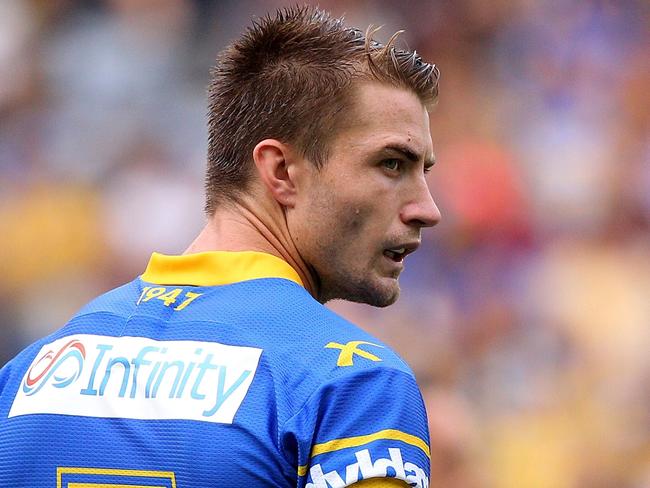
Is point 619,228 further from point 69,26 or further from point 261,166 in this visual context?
point 261,166

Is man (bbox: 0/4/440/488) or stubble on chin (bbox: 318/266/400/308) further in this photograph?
stubble on chin (bbox: 318/266/400/308)

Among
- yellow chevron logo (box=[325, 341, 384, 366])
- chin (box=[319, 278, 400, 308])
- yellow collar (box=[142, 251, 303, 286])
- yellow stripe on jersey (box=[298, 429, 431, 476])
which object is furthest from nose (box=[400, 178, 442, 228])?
yellow stripe on jersey (box=[298, 429, 431, 476])

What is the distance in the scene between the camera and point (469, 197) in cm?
679

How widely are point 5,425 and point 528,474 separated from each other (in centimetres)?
435

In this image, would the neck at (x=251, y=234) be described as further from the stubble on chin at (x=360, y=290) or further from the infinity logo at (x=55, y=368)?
the infinity logo at (x=55, y=368)

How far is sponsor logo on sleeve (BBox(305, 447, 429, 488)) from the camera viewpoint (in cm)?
183

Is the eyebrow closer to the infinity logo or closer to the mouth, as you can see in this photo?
the mouth

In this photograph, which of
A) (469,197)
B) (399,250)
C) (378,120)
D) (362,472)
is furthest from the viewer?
(469,197)

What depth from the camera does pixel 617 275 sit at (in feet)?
21.6

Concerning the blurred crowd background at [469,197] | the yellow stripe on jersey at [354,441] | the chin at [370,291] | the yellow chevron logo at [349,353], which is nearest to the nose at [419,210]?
the chin at [370,291]

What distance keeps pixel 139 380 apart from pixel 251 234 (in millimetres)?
397

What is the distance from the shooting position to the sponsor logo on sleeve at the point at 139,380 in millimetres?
1935

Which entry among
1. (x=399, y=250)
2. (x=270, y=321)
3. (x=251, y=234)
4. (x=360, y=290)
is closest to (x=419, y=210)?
(x=399, y=250)

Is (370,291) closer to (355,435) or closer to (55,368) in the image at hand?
(355,435)
